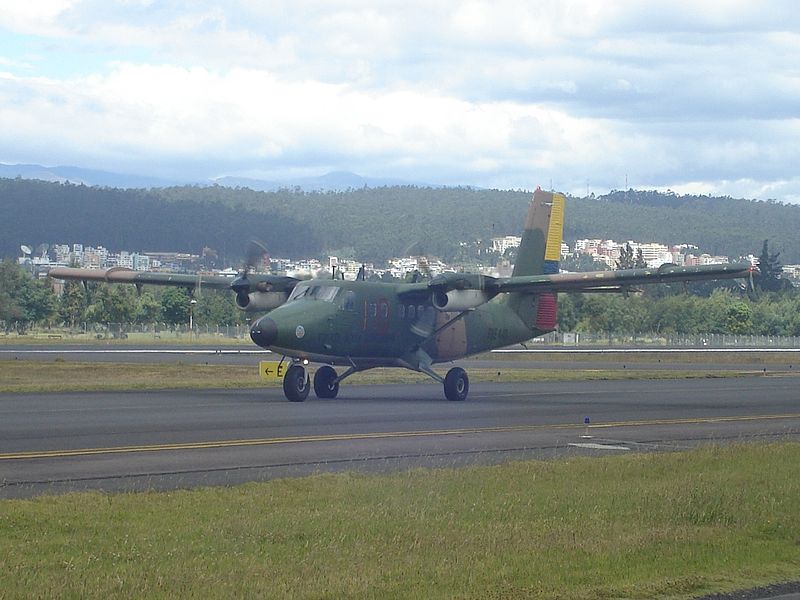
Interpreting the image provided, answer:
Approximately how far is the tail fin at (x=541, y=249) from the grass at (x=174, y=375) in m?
6.29

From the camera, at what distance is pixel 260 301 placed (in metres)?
36.4

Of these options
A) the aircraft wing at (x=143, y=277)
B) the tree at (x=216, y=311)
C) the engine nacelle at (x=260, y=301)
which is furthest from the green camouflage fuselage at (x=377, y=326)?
the tree at (x=216, y=311)

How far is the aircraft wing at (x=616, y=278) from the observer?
32.9 m

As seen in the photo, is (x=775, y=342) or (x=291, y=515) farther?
(x=775, y=342)

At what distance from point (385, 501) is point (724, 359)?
2651 inches

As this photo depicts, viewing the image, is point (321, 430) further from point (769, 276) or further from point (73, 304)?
point (769, 276)

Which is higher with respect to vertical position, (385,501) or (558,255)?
(558,255)

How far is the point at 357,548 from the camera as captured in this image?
1184 cm

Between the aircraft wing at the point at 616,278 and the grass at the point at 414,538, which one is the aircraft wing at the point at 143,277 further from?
the grass at the point at 414,538

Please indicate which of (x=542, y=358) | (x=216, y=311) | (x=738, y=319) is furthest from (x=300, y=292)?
(x=738, y=319)

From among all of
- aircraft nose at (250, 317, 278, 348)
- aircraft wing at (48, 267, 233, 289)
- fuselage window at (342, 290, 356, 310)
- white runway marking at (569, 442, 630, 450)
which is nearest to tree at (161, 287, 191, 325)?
aircraft wing at (48, 267, 233, 289)

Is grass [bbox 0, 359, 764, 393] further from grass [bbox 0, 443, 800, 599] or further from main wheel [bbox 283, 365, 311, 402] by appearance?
grass [bbox 0, 443, 800, 599]

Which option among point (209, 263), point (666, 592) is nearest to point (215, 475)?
point (666, 592)

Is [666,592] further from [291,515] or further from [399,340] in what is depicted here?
[399,340]
